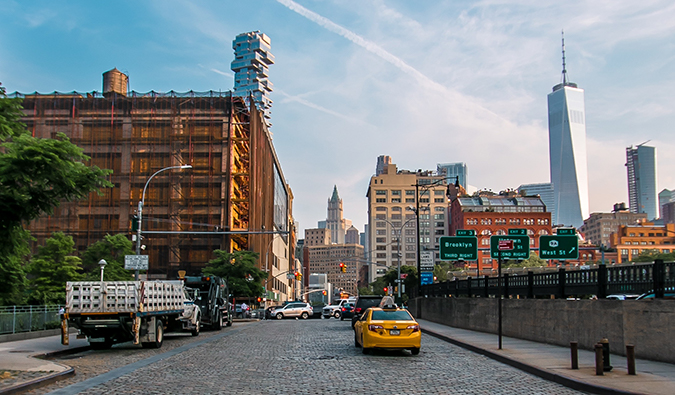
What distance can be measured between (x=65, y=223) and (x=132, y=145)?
12.4 metres

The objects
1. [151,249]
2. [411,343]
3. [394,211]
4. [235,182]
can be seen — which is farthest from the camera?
[394,211]

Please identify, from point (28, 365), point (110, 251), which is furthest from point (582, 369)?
point (110, 251)

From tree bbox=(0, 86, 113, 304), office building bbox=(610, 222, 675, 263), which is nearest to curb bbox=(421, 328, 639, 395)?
tree bbox=(0, 86, 113, 304)

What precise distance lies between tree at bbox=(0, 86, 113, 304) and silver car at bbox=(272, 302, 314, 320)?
4237cm

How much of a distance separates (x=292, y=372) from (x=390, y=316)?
527 cm

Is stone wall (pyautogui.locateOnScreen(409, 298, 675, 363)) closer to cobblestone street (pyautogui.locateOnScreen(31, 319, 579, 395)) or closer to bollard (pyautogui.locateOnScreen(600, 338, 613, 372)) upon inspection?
bollard (pyautogui.locateOnScreen(600, 338, 613, 372))

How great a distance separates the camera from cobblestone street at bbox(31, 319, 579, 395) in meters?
11.9

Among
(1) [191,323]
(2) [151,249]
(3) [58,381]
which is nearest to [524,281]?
(1) [191,323]

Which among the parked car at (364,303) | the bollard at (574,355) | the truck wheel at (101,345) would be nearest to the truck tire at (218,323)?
the parked car at (364,303)

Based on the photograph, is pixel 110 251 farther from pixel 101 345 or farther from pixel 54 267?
pixel 101 345

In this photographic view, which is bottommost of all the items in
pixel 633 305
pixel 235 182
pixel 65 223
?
pixel 633 305

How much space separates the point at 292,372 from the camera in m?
14.6

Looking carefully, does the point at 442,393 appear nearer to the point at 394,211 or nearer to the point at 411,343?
the point at 411,343

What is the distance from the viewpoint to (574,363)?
14.1 m
